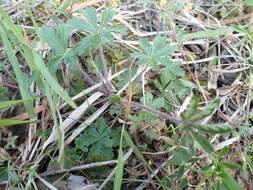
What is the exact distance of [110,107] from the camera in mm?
1480

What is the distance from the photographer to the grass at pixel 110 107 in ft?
4.42

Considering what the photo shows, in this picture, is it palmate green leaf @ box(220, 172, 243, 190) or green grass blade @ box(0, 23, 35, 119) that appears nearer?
palmate green leaf @ box(220, 172, 243, 190)

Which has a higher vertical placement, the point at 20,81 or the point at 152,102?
the point at 20,81

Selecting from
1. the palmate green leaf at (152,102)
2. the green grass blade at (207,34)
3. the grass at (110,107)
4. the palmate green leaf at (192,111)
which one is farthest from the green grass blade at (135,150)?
the green grass blade at (207,34)

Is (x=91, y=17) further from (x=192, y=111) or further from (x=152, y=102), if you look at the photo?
(x=192, y=111)

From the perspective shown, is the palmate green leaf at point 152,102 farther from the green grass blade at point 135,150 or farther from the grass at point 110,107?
the green grass blade at point 135,150

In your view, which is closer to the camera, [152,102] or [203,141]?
[203,141]

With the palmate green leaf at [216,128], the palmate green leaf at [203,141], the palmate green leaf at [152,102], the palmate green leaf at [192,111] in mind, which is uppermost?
the palmate green leaf at [192,111]

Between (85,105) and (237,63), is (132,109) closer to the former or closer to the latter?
(85,105)

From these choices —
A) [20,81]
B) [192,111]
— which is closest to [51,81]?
[20,81]

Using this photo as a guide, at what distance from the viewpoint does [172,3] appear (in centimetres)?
183

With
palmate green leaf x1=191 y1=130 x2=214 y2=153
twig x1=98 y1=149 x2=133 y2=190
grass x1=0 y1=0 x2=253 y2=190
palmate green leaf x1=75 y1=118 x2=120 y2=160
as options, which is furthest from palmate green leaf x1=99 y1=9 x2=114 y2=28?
palmate green leaf x1=191 y1=130 x2=214 y2=153

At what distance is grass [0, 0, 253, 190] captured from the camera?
135 centimetres

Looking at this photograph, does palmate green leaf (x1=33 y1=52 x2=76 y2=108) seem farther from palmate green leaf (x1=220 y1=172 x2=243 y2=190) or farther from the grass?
palmate green leaf (x1=220 y1=172 x2=243 y2=190)
